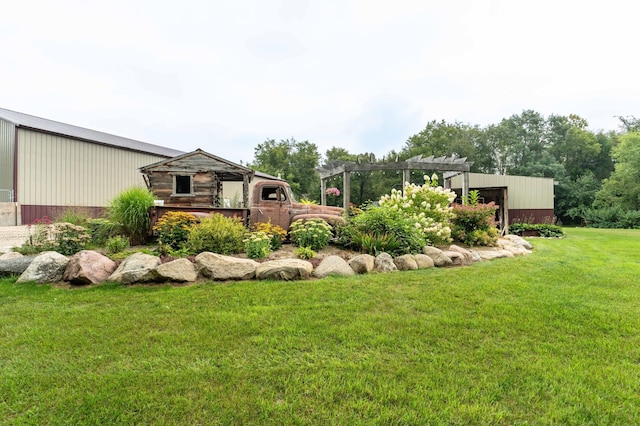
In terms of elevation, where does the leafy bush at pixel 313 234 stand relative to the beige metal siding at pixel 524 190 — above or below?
below

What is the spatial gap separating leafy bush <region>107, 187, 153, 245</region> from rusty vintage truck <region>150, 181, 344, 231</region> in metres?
0.85

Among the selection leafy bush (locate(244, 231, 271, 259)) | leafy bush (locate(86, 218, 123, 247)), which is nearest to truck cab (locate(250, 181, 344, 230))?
leafy bush (locate(244, 231, 271, 259))

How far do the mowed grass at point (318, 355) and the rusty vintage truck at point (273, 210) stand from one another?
3.41 metres

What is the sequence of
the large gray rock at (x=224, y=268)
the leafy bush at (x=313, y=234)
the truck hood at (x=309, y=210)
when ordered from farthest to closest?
the truck hood at (x=309, y=210)
the leafy bush at (x=313, y=234)
the large gray rock at (x=224, y=268)

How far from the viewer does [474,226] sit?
8305mm

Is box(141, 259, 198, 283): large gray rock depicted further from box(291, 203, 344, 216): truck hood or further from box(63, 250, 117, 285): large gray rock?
box(291, 203, 344, 216): truck hood

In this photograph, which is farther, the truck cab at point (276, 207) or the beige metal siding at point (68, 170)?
the beige metal siding at point (68, 170)

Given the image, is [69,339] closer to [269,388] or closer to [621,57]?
[269,388]

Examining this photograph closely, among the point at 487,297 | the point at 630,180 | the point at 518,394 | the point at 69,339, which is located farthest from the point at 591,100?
the point at 69,339

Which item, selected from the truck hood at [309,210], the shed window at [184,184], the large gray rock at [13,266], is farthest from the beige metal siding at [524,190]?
the large gray rock at [13,266]

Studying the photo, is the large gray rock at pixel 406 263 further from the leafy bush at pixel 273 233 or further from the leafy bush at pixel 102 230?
the leafy bush at pixel 102 230

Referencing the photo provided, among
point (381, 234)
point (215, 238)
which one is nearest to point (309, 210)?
point (381, 234)

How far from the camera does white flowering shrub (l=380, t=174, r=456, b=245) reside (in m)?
7.54

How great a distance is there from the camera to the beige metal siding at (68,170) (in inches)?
495
